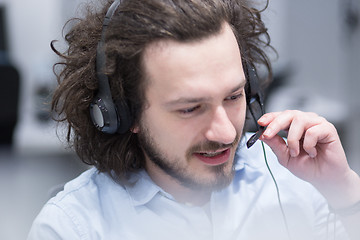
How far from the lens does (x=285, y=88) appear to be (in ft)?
10.5

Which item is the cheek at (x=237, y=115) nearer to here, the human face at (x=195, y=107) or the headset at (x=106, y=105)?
the human face at (x=195, y=107)

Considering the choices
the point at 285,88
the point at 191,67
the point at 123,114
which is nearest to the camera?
the point at 191,67

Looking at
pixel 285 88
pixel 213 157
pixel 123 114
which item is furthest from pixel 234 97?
pixel 285 88

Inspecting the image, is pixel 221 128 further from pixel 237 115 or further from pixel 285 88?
pixel 285 88

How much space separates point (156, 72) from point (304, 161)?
426mm

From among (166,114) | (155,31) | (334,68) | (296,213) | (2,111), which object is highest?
(155,31)

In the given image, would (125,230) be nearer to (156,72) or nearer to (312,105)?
(156,72)

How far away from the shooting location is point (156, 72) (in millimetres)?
1021

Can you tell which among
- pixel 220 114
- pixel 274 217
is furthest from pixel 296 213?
pixel 220 114

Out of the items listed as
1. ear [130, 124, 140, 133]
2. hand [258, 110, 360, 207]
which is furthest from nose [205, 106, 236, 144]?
ear [130, 124, 140, 133]

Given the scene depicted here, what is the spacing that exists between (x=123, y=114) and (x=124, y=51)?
0.15 m

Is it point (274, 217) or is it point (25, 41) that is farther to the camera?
point (25, 41)

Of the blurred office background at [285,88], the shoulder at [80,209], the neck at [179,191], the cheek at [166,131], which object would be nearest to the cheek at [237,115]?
the cheek at [166,131]

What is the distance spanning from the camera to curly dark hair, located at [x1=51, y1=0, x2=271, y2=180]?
3.33ft
